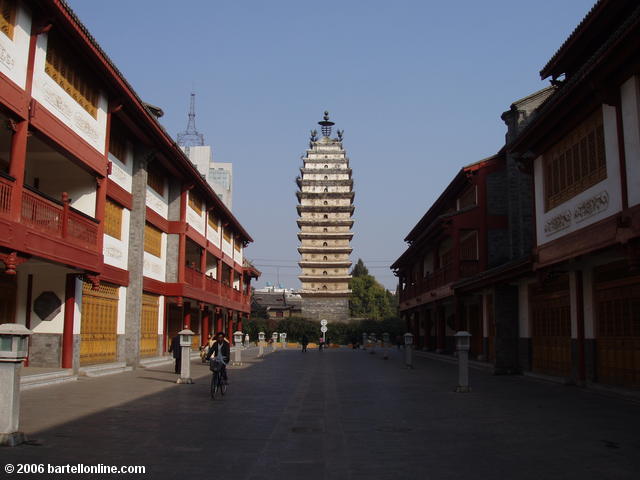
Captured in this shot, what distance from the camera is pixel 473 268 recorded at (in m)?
29.1

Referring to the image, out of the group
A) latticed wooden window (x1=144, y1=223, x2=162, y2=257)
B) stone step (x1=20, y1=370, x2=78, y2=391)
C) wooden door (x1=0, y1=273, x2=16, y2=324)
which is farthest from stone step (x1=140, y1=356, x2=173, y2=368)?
wooden door (x1=0, y1=273, x2=16, y2=324)

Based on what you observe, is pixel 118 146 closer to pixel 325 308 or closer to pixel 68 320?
pixel 68 320

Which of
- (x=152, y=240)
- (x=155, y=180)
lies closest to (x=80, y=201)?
(x=152, y=240)

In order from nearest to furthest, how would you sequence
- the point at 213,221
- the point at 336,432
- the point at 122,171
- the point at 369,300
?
the point at 336,432, the point at 122,171, the point at 213,221, the point at 369,300

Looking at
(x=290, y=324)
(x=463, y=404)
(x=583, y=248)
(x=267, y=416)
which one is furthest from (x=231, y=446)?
(x=290, y=324)

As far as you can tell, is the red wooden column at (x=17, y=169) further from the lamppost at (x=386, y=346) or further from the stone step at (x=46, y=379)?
the lamppost at (x=386, y=346)

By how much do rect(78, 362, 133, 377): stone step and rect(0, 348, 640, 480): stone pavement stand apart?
205cm

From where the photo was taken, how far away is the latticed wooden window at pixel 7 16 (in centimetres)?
1310

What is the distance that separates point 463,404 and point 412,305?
31.0 m

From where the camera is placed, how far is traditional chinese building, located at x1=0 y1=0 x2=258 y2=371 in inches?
549

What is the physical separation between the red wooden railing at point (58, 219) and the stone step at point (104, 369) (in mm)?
3630

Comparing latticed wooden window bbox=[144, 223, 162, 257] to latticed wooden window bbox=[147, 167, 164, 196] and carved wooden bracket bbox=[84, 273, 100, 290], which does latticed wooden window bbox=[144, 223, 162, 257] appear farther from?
carved wooden bracket bbox=[84, 273, 100, 290]

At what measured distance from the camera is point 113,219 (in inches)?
844

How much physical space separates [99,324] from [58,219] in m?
5.71
